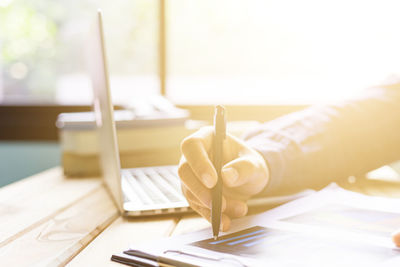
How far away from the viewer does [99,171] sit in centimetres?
100

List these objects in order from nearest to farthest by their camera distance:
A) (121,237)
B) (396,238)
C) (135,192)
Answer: (396,238), (121,237), (135,192)

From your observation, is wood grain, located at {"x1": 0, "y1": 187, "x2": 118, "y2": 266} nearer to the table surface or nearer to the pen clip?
the table surface

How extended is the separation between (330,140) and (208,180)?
0.38 metres

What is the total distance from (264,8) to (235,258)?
1.39 metres

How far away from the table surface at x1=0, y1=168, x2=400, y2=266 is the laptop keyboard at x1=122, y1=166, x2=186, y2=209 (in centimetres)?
3

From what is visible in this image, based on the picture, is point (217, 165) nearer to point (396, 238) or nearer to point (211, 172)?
point (211, 172)

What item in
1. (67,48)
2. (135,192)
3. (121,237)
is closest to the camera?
(121,237)

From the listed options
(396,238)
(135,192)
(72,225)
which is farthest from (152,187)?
(396,238)

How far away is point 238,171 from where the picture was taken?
478mm

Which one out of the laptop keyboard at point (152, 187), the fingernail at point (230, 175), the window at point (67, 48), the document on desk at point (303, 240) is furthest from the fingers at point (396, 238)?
the window at point (67, 48)

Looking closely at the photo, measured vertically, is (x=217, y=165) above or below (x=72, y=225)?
above

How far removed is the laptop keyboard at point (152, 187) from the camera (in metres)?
0.61

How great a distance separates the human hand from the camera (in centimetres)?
45

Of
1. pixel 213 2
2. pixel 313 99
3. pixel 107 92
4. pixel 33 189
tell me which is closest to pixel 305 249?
pixel 107 92
